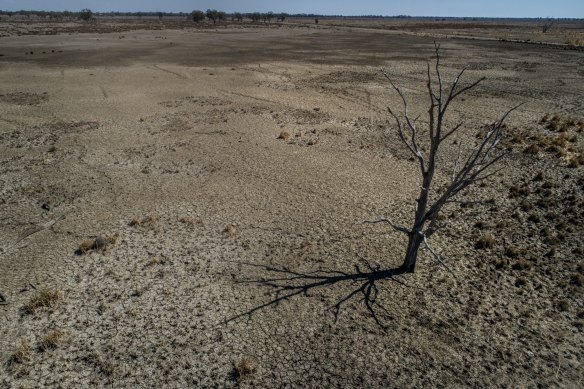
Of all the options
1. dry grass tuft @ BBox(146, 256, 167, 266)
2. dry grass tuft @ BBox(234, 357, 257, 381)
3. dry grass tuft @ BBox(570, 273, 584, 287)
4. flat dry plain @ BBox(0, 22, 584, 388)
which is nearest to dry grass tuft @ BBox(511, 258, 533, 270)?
flat dry plain @ BBox(0, 22, 584, 388)

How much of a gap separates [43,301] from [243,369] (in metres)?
5.61

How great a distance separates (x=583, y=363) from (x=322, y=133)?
1752cm

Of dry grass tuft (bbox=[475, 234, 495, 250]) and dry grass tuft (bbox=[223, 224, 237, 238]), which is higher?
dry grass tuft (bbox=[475, 234, 495, 250])

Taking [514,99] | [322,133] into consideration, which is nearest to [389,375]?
[322,133]

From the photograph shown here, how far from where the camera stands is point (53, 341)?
8891mm

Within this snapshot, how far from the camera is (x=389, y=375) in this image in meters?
8.38

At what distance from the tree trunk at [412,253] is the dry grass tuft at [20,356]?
9473 millimetres

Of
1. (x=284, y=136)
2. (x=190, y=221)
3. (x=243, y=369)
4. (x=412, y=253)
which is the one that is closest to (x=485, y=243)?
(x=412, y=253)

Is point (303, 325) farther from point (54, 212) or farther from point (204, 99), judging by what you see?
point (204, 99)

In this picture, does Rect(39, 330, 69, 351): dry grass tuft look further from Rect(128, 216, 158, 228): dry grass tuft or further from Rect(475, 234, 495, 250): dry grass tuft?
Rect(475, 234, 495, 250): dry grass tuft

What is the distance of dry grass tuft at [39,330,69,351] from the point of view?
29.0ft

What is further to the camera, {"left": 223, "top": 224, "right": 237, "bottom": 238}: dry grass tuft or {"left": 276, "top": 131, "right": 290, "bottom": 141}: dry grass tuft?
{"left": 276, "top": 131, "right": 290, "bottom": 141}: dry grass tuft

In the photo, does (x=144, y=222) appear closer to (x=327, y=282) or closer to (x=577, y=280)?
(x=327, y=282)

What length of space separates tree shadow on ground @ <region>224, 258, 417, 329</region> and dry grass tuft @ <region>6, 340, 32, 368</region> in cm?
453
